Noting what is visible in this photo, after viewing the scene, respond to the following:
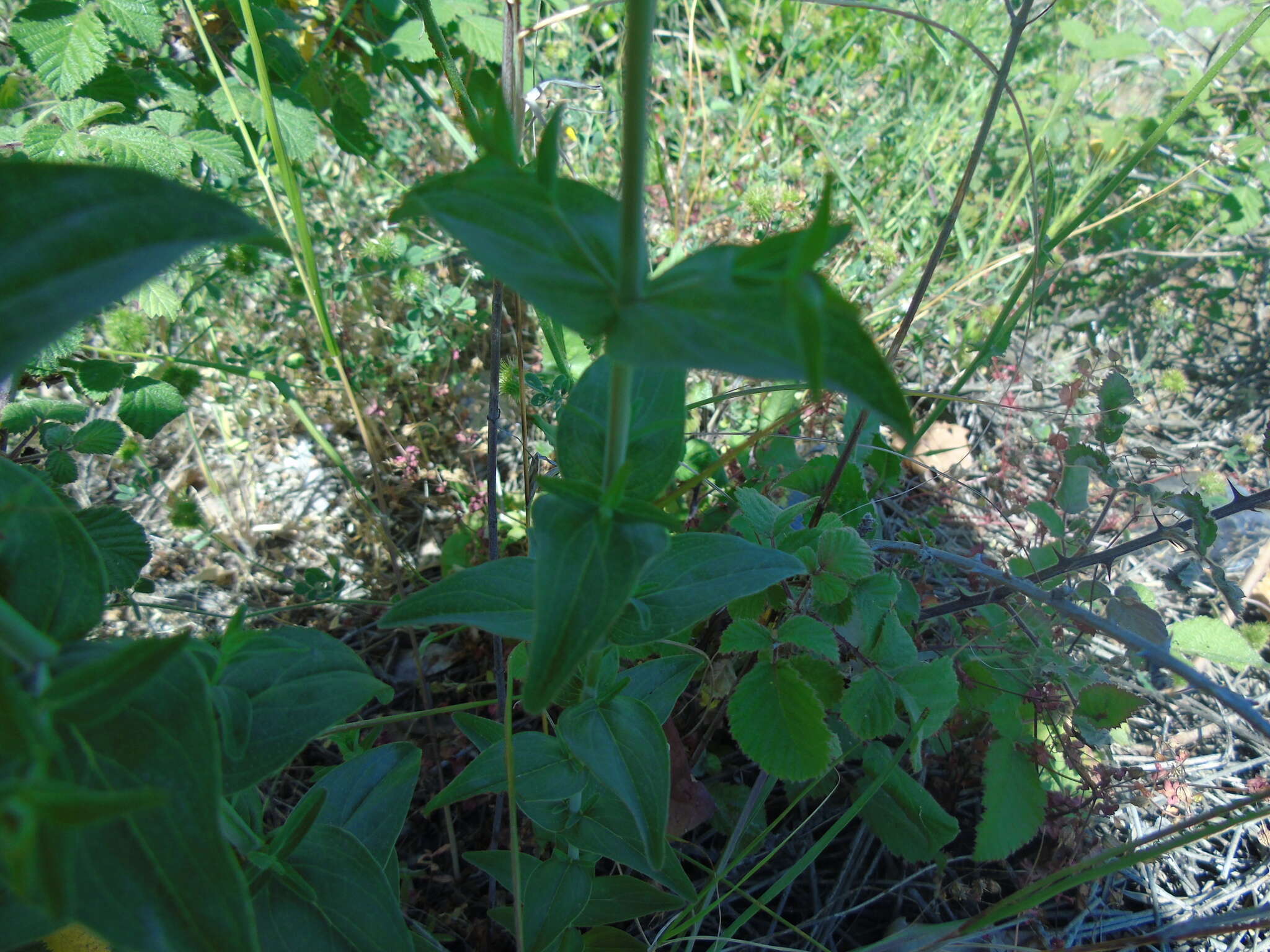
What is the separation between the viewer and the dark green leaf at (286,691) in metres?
0.88

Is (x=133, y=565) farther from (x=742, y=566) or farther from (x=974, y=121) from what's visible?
(x=974, y=121)

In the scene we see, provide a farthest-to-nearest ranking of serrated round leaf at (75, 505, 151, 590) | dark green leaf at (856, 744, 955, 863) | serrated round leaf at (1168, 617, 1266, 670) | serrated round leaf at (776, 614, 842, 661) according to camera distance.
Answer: serrated round leaf at (1168, 617, 1266, 670)
dark green leaf at (856, 744, 955, 863)
serrated round leaf at (75, 505, 151, 590)
serrated round leaf at (776, 614, 842, 661)

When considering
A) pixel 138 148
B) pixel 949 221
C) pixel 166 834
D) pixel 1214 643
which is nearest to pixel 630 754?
pixel 166 834

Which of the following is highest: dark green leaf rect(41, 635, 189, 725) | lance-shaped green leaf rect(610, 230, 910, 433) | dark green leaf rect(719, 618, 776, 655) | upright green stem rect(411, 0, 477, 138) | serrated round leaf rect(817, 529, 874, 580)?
upright green stem rect(411, 0, 477, 138)

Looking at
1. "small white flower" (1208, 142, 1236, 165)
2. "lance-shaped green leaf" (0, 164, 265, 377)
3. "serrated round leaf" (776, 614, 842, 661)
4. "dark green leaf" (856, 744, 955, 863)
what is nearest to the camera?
"lance-shaped green leaf" (0, 164, 265, 377)

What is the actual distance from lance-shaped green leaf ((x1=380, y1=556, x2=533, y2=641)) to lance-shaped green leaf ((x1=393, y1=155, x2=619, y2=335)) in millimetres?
396

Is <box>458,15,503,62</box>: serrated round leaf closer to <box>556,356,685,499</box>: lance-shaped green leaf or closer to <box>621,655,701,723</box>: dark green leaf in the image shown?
<box>556,356,685,499</box>: lance-shaped green leaf

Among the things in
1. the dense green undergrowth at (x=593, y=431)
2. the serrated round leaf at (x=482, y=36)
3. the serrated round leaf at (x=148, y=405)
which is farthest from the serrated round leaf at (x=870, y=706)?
the serrated round leaf at (x=482, y=36)

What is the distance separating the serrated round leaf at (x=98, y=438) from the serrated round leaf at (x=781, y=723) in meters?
1.26

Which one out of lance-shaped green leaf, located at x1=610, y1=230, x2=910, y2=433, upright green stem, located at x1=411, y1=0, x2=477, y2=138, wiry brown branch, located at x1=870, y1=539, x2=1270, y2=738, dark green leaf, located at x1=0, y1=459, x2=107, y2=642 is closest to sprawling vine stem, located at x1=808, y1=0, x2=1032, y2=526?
wiry brown branch, located at x1=870, y1=539, x2=1270, y2=738

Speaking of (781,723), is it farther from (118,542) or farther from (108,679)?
(118,542)

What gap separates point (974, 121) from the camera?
3.08m

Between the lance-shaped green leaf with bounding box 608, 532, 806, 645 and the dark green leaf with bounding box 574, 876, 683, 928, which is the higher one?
the lance-shaped green leaf with bounding box 608, 532, 806, 645

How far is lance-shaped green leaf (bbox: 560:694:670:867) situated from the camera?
1.03m
